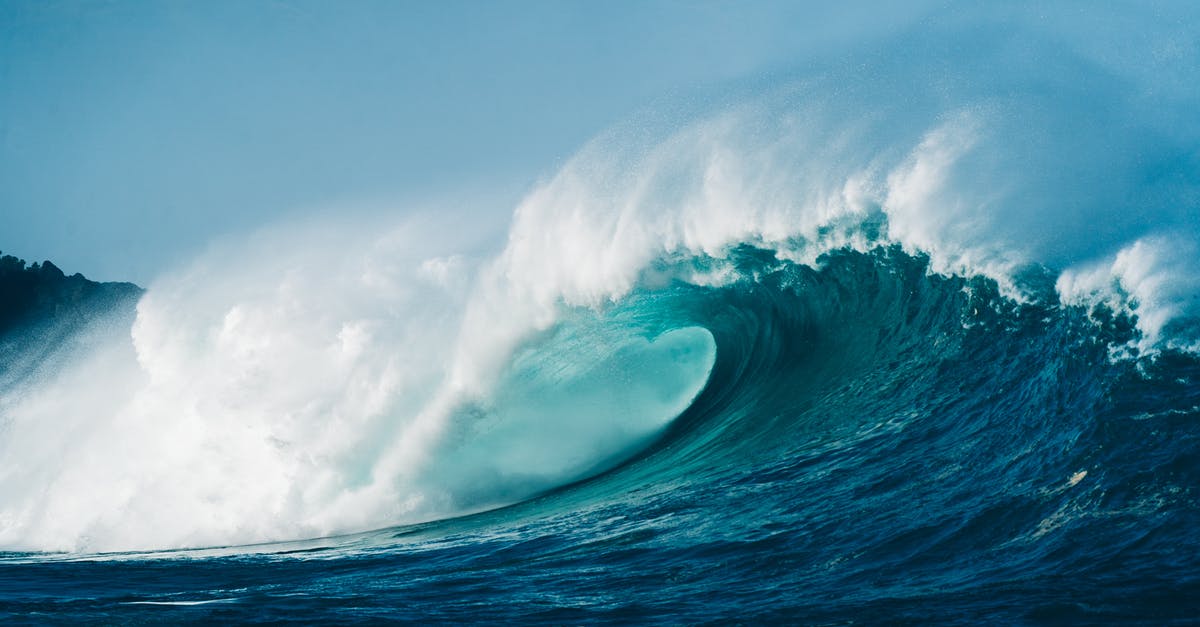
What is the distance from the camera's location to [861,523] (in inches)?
228

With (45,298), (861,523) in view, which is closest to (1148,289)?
(861,523)

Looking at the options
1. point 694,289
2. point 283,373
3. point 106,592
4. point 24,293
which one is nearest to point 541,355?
point 694,289

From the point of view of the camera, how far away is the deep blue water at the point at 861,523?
14.8ft

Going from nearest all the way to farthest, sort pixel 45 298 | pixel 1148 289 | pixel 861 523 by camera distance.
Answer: pixel 861 523 → pixel 1148 289 → pixel 45 298

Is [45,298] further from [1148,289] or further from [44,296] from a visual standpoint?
[1148,289]

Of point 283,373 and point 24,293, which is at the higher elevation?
→ point 24,293

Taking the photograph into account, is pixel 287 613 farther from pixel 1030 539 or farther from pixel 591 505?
pixel 1030 539

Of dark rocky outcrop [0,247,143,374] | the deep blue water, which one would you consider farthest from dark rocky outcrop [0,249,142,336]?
the deep blue water

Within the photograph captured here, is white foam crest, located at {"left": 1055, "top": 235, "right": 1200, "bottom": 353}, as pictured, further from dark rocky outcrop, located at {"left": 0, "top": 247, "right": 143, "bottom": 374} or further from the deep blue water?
dark rocky outcrop, located at {"left": 0, "top": 247, "right": 143, "bottom": 374}

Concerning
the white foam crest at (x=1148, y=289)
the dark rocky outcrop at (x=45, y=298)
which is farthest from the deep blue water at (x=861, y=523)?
the dark rocky outcrop at (x=45, y=298)

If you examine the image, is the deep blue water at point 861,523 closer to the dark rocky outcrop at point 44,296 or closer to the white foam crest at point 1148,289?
the white foam crest at point 1148,289

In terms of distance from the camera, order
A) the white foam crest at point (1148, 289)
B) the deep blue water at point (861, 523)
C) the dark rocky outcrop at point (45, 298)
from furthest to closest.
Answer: the dark rocky outcrop at point (45, 298), the white foam crest at point (1148, 289), the deep blue water at point (861, 523)

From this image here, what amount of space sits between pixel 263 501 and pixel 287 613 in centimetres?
594

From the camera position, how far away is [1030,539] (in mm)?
4914
